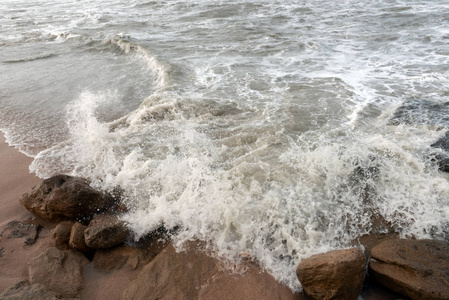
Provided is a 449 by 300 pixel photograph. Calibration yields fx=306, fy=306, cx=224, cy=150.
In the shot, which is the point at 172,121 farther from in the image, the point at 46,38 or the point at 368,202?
the point at 46,38

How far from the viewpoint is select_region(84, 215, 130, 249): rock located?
11.0 feet

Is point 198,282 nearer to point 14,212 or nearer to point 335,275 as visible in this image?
point 335,275

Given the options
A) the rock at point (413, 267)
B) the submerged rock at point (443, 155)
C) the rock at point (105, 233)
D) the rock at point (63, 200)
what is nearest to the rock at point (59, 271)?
the rock at point (105, 233)

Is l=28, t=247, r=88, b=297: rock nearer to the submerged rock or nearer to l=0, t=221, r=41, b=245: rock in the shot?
l=0, t=221, r=41, b=245: rock

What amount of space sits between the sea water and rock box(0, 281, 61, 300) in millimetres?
1085

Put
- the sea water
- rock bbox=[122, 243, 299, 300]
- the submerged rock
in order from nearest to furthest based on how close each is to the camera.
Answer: rock bbox=[122, 243, 299, 300], the sea water, the submerged rock

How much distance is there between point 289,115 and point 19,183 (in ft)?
15.4

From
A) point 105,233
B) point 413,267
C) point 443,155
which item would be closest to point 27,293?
point 105,233

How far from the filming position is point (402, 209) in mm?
3781

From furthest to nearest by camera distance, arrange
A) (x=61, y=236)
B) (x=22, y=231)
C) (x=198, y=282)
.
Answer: (x=22, y=231) < (x=61, y=236) < (x=198, y=282)

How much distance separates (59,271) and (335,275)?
271 centimetres

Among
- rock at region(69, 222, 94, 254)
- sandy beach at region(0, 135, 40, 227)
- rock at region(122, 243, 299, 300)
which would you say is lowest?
sandy beach at region(0, 135, 40, 227)

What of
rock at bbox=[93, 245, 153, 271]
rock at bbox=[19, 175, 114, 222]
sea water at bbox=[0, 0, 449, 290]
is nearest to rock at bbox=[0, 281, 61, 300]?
rock at bbox=[93, 245, 153, 271]

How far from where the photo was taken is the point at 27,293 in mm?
2775
